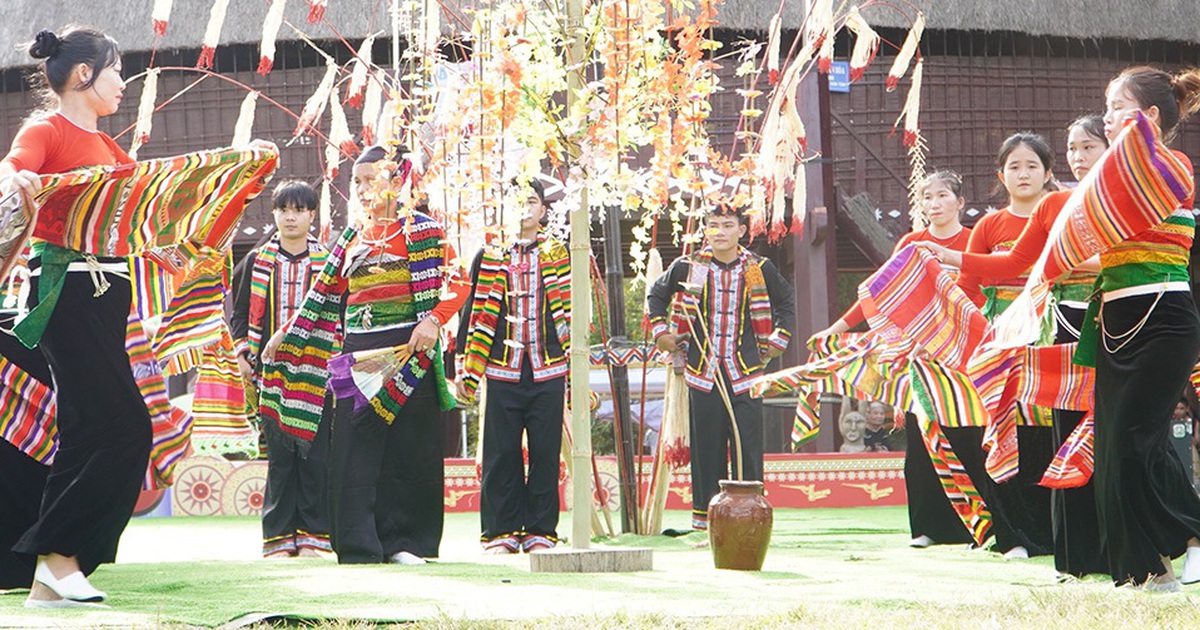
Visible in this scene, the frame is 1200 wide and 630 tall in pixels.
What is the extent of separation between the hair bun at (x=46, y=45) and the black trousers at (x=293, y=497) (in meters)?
2.40

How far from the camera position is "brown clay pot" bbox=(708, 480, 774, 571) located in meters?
5.30

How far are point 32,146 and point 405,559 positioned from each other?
7.33 feet

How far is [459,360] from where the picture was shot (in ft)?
22.8

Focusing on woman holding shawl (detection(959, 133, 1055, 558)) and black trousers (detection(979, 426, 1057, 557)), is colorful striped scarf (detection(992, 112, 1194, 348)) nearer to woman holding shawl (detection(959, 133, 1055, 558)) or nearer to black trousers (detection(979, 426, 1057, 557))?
woman holding shawl (detection(959, 133, 1055, 558))

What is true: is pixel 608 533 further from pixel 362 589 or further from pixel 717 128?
pixel 717 128

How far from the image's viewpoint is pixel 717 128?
13.4m

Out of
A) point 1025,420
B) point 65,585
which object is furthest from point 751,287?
point 65,585

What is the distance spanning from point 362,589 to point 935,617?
69.8 inches

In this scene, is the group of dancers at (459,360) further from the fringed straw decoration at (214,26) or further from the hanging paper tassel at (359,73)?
the fringed straw decoration at (214,26)

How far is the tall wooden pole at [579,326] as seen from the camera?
518 centimetres

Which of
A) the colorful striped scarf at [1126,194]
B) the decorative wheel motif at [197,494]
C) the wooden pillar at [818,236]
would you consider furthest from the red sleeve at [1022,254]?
the decorative wheel motif at [197,494]

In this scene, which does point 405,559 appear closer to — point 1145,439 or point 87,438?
point 87,438

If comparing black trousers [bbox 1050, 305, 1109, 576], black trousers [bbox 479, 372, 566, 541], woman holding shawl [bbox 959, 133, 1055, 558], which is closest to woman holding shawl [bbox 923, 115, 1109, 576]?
black trousers [bbox 1050, 305, 1109, 576]

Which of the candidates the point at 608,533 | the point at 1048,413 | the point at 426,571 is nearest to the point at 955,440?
the point at 1048,413
